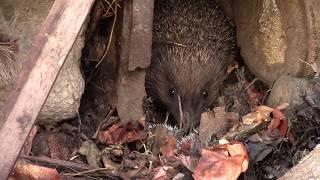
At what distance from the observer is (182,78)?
16.1 ft

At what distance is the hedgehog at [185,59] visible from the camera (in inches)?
191

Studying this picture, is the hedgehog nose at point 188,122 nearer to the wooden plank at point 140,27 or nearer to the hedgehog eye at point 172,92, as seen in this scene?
the hedgehog eye at point 172,92

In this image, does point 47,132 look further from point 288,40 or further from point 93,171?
point 288,40

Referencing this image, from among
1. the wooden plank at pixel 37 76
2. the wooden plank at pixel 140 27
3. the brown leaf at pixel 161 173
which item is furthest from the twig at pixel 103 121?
the wooden plank at pixel 37 76

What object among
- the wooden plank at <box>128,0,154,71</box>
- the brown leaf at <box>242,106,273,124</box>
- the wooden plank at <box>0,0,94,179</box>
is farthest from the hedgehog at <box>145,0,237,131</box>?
the wooden plank at <box>0,0,94,179</box>

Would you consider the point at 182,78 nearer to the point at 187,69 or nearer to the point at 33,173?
the point at 187,69

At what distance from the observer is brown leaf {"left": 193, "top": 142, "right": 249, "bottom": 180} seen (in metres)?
3.06

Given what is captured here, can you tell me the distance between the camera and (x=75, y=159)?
12.5ft

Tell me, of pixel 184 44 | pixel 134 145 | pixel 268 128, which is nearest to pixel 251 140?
pixel 268 128

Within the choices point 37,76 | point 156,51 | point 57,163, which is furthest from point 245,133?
point 156,51

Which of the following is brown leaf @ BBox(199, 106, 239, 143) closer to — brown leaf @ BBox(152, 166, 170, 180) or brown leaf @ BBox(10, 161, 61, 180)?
brown leaf @ BBox(152, 166, 170, 180)

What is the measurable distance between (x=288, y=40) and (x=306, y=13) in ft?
0.98

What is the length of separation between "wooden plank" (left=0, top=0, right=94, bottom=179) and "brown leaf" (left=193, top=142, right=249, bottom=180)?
88 cm

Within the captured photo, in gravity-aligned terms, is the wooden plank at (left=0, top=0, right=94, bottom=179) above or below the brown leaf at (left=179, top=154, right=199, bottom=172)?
above
